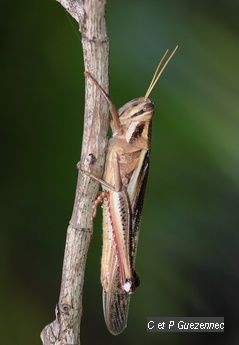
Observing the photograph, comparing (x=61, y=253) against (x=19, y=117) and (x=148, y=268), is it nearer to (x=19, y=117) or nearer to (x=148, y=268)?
(x=148, y=268)

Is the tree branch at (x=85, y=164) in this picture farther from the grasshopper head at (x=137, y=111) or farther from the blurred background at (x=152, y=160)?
the blurred background at (x=152, y=160)

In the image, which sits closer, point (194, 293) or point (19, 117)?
point (19, 117)

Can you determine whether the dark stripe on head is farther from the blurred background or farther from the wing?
the blurred background

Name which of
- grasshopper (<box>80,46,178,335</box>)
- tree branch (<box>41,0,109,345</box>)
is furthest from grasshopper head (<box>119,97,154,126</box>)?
tree branch (<box>41,0,109,345</box>)

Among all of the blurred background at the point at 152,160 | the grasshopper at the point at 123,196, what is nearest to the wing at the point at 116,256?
the grasshopper at the point at 123,196

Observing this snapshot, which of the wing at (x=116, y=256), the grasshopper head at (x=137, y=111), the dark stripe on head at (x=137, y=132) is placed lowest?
the wing at (x=116, y=256)

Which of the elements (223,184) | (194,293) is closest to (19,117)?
(223,184)
